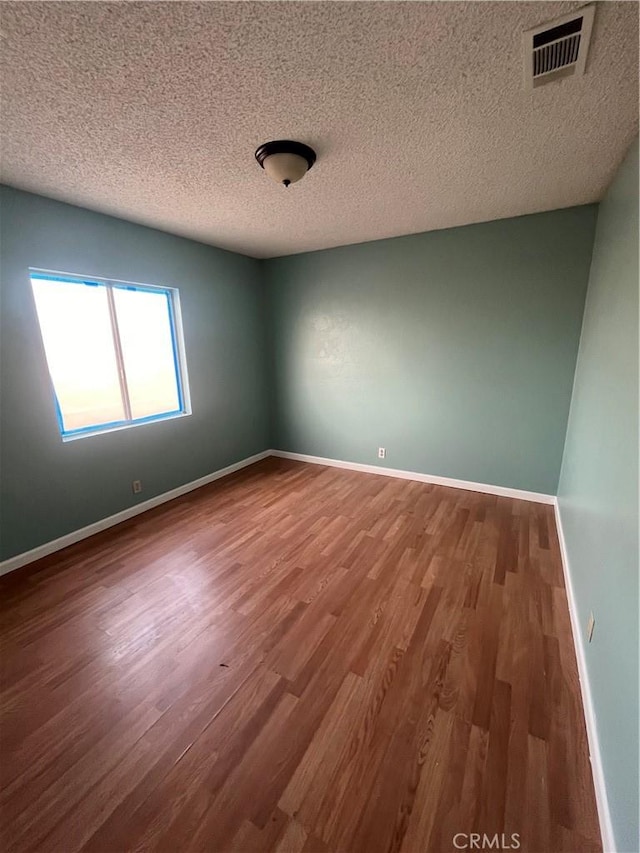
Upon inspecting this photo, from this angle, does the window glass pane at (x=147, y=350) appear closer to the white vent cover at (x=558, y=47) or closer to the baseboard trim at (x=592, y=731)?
the white vent cover at (x=558, y=47)

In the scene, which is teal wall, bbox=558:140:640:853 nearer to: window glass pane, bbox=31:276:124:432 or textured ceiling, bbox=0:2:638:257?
textured ceiling, bbox=0:2:638:257

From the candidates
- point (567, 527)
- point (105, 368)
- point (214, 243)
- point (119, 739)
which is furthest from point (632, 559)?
point (214, 243)

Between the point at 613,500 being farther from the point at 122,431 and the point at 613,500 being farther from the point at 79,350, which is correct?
the point at 79,350

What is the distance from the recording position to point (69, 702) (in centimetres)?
143

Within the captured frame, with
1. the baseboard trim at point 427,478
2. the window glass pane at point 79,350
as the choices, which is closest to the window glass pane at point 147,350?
the window glass pane at point 79,350

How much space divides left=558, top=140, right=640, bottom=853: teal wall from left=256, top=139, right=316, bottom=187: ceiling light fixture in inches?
63.3

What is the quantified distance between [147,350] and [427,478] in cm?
322

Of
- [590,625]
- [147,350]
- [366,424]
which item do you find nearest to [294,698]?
[590,625]

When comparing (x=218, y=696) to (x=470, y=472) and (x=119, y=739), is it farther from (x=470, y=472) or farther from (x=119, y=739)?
(x=470, y=472)

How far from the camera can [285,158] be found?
1.72 metres

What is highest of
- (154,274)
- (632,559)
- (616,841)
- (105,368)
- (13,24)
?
(13,24)

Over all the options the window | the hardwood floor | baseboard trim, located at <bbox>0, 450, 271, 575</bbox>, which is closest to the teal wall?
the hardwood floor

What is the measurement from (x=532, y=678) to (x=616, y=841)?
1.92ft

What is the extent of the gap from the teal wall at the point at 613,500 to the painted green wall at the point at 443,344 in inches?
20.5
